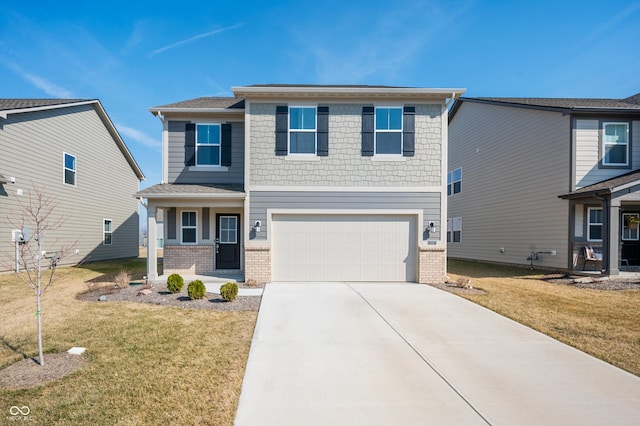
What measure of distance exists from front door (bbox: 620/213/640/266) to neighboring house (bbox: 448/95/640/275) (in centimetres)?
3

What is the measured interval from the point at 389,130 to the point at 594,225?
29.1 ft

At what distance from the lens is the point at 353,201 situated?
9688mm

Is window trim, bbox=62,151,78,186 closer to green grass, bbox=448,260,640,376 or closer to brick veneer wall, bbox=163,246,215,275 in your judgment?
brick veneer wall, bbox=163,246,215,275

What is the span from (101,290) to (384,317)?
7632 mm

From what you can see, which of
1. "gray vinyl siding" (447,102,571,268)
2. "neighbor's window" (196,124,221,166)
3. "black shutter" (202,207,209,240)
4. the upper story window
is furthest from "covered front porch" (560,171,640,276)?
"black shutter" (202,207,209,240)

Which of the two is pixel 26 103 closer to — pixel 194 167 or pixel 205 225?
pixel 194 167

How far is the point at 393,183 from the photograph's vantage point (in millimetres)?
9688

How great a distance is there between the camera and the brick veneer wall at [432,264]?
9648 millimetres

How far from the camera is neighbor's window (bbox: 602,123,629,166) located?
37.8ft

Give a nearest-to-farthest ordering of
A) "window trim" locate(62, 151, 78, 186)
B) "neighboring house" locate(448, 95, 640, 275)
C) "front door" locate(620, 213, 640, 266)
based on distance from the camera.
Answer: "neighboring house" locate(448, 95, 640, 275)
"front door" locate(620, 213, 640, 266)
"window trim" locate(62, 151, 78, 186)

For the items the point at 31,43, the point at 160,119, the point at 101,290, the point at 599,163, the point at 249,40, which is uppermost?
the point at 249,40

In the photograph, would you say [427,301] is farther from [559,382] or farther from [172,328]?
[172,328]

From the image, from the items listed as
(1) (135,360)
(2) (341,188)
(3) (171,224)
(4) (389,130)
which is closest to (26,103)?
(3) (171,224)

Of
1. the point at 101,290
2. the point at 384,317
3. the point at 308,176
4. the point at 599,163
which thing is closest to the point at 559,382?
the point at 384,317
